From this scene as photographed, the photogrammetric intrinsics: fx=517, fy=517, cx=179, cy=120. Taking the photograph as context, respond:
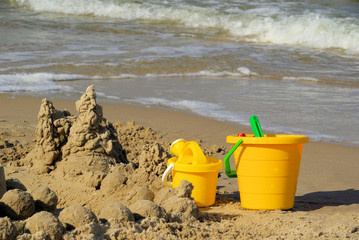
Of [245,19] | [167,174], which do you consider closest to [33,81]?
[167,174]

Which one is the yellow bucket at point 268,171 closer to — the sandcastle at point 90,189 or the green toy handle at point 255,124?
the green toy handle at point 255,124

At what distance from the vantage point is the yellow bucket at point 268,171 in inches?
129

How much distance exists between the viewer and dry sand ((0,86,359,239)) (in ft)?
8.27

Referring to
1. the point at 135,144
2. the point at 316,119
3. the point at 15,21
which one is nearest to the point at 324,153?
the point at 316,119

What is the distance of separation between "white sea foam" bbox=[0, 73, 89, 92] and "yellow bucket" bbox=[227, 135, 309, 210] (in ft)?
13.9

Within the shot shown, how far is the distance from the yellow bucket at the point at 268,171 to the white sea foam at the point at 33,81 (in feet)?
13.9

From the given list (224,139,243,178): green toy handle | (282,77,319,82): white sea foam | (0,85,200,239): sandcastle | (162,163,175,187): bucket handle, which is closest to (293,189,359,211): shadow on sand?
(224,139,243,178): green toy handle

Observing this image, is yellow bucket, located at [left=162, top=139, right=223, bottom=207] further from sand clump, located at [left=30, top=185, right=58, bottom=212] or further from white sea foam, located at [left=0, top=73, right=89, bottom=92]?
white sea foam, located at [left=0, top=73, right=89, bottom=92]

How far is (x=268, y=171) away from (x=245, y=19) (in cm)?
1276

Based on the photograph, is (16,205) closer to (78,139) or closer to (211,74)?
(78,139)

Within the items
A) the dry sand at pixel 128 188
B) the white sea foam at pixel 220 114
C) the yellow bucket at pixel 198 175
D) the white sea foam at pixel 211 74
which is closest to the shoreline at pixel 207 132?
the dry sand at pixel 128 188

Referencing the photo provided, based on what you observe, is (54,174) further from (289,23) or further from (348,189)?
(289,23)

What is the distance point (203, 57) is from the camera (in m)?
9.99

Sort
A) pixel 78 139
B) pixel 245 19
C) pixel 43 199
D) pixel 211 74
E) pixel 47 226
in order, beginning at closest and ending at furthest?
pixel 47 226 < pixel 43 199 < pixel 78 139 < pixel 211 74 < pixel 245 19
